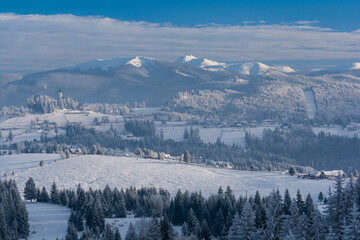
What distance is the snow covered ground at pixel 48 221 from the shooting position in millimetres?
75906

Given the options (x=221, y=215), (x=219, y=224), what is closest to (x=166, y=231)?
(x=219, y=224)

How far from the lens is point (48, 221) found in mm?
81500

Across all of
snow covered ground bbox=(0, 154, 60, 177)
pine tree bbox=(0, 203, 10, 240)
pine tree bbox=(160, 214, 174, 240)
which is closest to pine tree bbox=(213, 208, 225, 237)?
pine tree bbox=(160, 214, 174, 240)

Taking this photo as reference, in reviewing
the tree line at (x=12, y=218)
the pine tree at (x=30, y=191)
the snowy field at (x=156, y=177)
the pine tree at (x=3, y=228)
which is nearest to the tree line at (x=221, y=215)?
the pine tree at (x=30, y=191)

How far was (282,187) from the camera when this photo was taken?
374 feet

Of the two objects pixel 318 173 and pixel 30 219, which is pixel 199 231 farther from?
pixel 318 173

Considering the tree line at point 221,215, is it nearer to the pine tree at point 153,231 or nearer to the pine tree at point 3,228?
the pine tree at point 153,231

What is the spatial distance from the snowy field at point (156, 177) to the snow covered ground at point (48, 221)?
96.7ft

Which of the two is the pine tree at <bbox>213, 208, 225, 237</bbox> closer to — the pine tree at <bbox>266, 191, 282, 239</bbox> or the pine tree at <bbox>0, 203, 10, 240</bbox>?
the pine tree at <bbox>266, 191, 282, 239</bbox>

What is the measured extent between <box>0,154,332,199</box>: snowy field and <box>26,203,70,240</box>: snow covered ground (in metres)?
29.5

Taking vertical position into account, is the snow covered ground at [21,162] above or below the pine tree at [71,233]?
above

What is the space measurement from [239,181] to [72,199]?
5126 cm

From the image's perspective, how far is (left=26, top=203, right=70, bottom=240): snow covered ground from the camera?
249 feet

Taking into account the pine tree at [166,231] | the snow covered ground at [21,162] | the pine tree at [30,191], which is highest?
the snow covered ground at [21,162]
